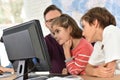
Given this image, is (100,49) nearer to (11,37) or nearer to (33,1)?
(11,37)

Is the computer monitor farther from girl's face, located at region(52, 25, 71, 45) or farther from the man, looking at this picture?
the man

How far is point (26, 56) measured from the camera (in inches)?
57.8

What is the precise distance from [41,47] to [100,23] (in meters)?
0.53

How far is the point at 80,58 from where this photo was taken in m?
1.92

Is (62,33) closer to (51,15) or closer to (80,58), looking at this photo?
(80,58)

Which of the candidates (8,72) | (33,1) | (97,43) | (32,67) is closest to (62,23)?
(97,43)

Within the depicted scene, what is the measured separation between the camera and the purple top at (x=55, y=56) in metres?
2.29

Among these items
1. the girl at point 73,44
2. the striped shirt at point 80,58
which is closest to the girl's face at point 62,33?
the girl at point 73,44

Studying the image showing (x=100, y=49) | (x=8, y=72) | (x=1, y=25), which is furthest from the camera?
(x=1, y=25)

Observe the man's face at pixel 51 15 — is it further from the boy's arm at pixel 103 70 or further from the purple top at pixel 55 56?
the boy's arm at pixel 103 70

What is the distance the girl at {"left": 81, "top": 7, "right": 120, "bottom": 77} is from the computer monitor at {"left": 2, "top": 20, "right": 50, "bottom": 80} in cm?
43

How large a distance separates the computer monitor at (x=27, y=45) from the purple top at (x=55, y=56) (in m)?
0.75

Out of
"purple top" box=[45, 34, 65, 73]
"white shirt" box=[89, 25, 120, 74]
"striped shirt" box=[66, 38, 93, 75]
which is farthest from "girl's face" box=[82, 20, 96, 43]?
"purple top" box=[45, 34, 65, 73]

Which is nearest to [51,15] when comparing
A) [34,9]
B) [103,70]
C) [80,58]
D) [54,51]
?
[54,51]
